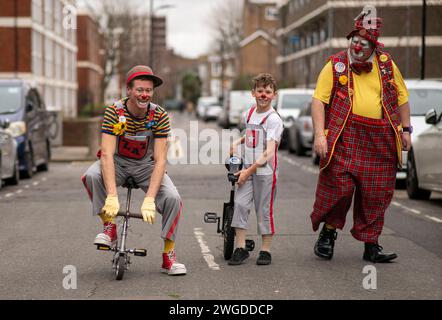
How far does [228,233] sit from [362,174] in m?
1.30

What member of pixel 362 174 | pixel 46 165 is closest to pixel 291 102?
pixel 46 165

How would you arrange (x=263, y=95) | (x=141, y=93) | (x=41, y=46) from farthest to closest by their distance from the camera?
1. (x=41, y=46)
2. (x=263, y=95)
3. (x=141, y=93)

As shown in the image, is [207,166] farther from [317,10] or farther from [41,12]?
[317,10]

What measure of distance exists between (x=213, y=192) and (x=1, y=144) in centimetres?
384

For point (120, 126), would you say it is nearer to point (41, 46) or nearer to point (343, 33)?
point (343, 33)

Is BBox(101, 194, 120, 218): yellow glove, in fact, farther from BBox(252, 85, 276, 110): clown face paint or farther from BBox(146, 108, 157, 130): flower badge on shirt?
BBox(252, 85, 276, 110): clown face paint

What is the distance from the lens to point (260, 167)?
25.9 ft

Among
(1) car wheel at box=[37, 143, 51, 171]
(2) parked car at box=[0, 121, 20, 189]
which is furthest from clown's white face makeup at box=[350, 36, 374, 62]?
(1) car wheel at box=[37, 143, 51, 171]

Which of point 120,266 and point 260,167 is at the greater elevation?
point 260,167

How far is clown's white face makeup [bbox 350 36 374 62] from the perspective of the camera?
7.89 metres

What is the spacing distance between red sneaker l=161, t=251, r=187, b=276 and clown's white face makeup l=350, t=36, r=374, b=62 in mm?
2352

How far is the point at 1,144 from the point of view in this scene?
624 inches

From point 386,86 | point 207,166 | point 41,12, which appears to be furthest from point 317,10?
point 386,86

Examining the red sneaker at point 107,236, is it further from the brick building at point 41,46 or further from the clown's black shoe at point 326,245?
the brick building at point 41,46
